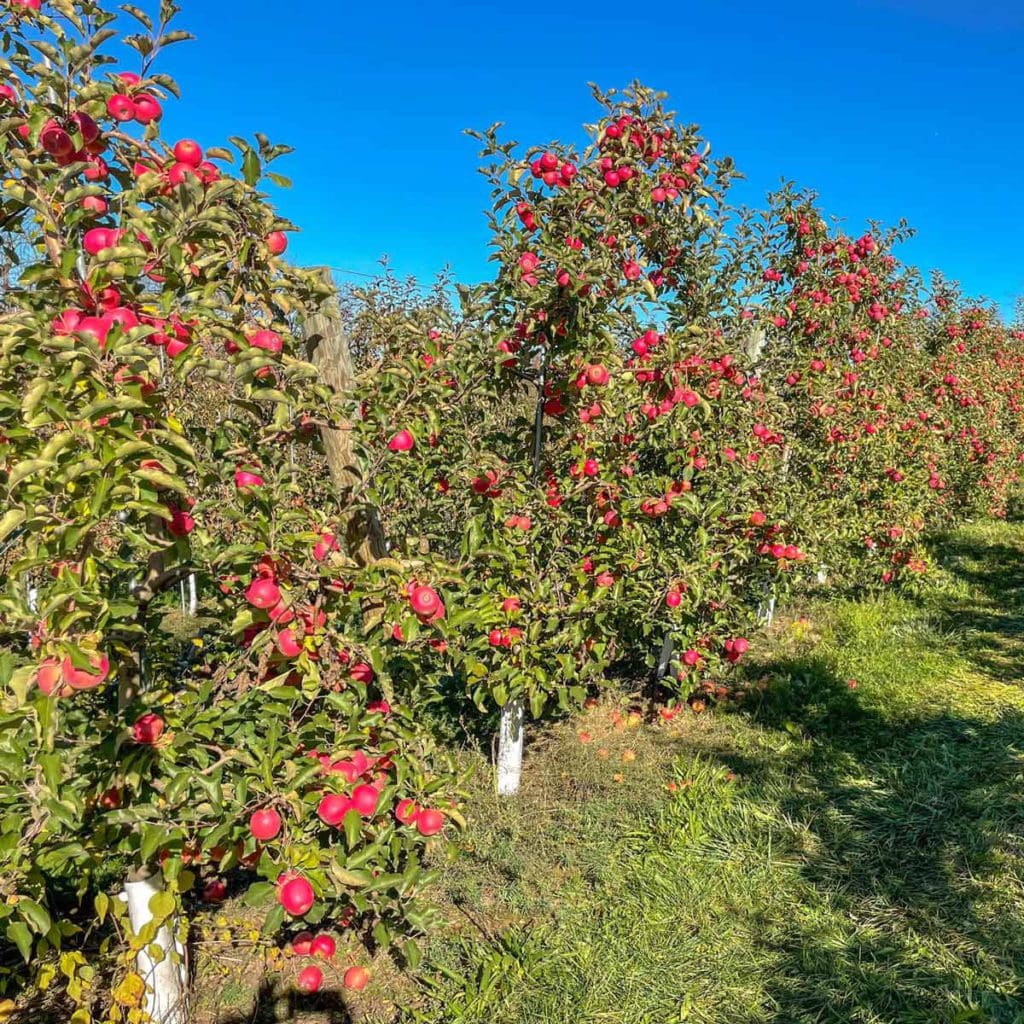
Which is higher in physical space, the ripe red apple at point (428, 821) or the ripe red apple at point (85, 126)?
the ripe red apple at point (85, 126)

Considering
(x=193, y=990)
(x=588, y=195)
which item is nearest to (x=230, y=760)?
(x=193, y=990)

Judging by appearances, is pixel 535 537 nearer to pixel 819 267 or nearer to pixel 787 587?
pixel 787 587

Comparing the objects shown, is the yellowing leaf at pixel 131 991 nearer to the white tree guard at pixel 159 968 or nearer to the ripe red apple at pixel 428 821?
the white tree guard at pixel 159 968

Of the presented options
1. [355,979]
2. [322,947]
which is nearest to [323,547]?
[322,947]

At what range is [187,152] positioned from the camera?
193 centimetres

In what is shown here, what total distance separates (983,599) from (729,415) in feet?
14.3

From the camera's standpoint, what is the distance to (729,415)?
174 inches

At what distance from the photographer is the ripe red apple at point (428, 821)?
2189mm

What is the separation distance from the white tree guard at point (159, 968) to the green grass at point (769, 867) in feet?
2.82

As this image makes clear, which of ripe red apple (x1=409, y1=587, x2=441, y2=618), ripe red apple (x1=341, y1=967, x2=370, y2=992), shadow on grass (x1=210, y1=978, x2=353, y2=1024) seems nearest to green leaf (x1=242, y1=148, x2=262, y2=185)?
ripe red apple (x1=409, y1=587, x2=441, y2=618)

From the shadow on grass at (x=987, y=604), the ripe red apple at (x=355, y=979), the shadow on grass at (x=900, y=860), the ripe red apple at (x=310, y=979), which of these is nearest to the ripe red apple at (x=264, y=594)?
the ripe red apple at (x=310, y=979)

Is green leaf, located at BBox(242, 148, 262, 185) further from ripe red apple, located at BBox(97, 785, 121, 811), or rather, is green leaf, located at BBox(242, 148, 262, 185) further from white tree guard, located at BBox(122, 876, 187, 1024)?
white tree guard, located at BBox(122, 876, 187, 1024)

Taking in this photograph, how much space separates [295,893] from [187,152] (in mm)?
1997

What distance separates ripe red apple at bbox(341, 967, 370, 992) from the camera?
9.18 ft
